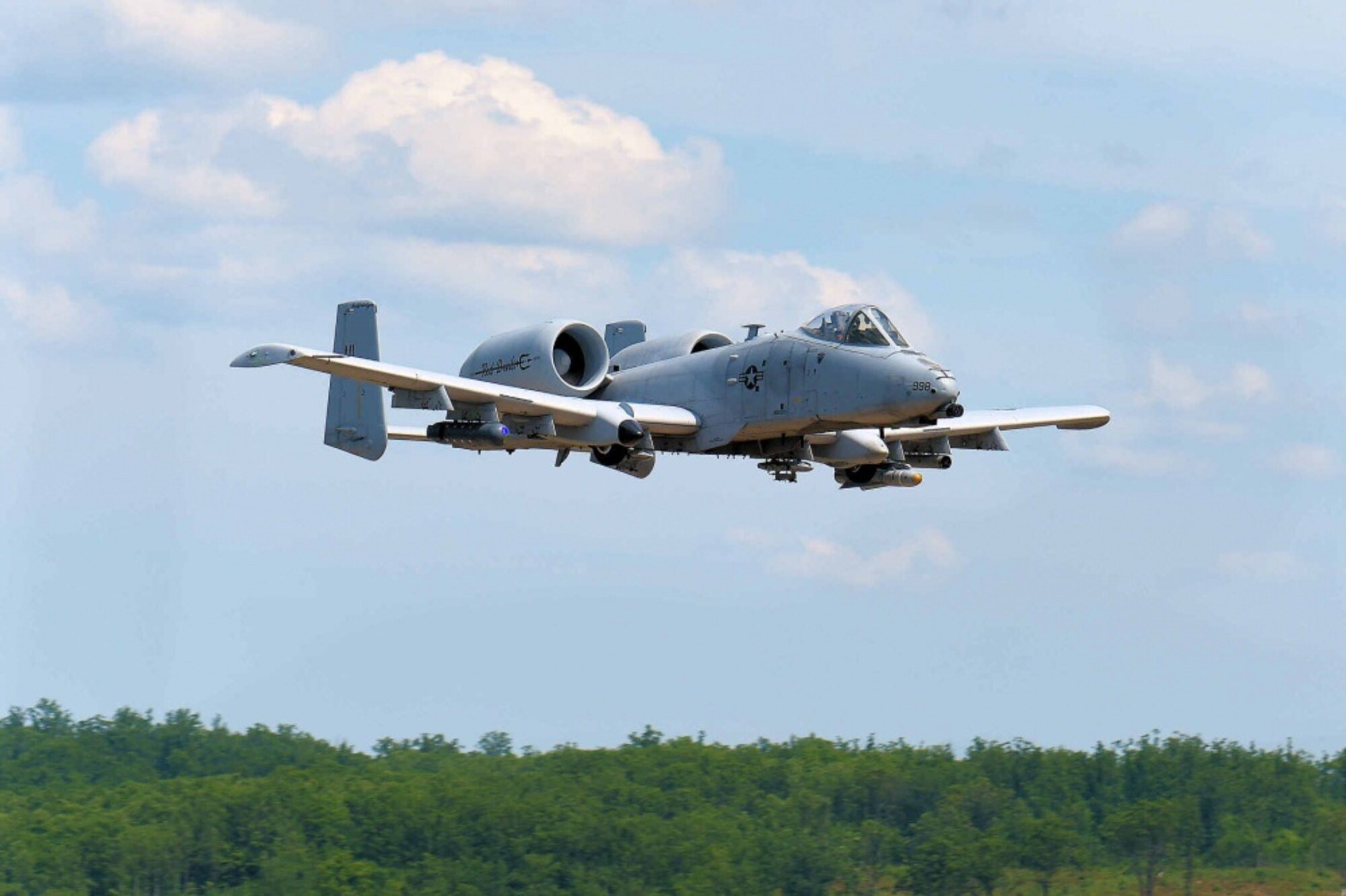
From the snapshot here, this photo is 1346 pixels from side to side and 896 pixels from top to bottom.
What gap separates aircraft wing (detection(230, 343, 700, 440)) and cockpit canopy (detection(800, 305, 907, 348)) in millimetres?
A: 3034

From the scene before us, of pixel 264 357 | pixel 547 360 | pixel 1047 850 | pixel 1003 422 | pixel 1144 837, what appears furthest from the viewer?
pixel 1144 837

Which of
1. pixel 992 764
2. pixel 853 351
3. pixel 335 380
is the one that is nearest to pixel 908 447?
pixel 853 351

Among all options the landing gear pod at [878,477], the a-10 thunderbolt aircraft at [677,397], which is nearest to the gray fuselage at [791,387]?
the a-10 thunderbolt aircraft at [677,397]

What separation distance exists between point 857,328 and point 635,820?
5301 centimetres

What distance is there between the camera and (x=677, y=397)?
1302 inches

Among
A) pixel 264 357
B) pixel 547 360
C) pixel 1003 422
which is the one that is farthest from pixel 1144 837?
pixel 264 357

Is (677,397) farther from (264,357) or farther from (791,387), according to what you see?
(264,357)

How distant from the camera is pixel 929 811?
8500 cm

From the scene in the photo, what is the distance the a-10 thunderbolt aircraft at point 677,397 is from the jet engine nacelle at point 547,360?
3cm

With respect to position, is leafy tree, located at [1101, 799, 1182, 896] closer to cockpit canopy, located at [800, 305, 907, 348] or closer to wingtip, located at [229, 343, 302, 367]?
cockpit canopy, located at [800, 305, 907, 348]

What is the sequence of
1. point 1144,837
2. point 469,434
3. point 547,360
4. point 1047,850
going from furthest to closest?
1. point 1144,837
2. point 1047,850
3. point 547,360
4. point 469,434

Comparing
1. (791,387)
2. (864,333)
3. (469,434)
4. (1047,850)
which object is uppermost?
(864,333)

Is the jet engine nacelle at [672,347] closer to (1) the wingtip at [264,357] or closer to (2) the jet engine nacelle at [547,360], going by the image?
(2) the jet engine nacelle at [547,360]

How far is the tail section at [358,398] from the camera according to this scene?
108 feet
